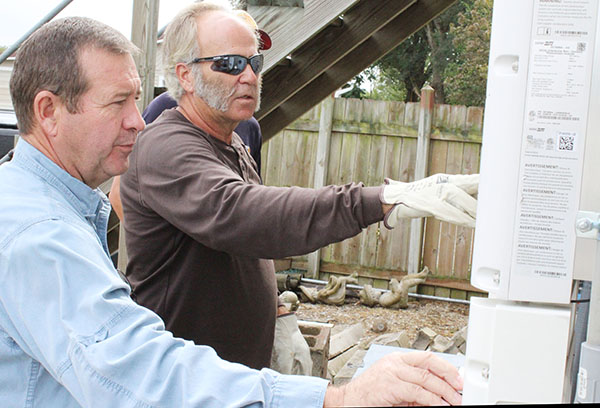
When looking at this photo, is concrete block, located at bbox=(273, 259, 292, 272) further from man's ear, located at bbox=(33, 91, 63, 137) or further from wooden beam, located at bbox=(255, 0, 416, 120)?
man's ear, located at bbox=(33, 91, 63, 137)

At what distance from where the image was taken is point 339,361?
16.5 feet

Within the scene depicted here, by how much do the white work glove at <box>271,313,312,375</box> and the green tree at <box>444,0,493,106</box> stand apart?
9.70 meters

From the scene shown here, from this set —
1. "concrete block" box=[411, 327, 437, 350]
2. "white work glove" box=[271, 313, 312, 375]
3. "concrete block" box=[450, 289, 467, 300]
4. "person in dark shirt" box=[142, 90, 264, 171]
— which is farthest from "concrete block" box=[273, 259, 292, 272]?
"white work glove" box=[271, 313, 312, 375]

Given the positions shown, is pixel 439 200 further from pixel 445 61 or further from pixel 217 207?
pixel 445 61

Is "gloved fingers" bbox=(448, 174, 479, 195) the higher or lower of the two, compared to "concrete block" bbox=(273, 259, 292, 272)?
higher

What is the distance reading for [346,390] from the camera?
1304 millimetres

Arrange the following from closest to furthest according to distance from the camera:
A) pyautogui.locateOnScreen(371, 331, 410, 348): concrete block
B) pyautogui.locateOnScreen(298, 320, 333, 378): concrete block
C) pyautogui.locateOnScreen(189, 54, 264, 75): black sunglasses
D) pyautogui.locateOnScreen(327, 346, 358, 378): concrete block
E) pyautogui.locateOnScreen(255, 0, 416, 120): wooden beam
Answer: pyautogui.locateOnScreen(189, 54, 264, 75): black sunglasses → pyautogui.locateOnScreen(298, 320, 333, 378): concrete block → pyautogui.locateOnScreen(255, 0, 416, 120): wooden beam → pyautogui.locateOnScreen(327, 346, 358, 378): concrete block → pyautogui.locateOnScreen(371, 331, 410, 348): concrete block

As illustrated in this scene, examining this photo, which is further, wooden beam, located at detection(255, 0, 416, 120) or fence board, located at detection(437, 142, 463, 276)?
fence board, located at detection(437, 142, 463, 276)

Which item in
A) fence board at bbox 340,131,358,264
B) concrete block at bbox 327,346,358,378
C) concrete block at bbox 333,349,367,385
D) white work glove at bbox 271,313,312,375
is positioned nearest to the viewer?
white work glove at bbox 271,313,312,375

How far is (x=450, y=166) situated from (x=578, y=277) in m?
6.42

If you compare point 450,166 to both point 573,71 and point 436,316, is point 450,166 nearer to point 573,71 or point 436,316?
point 436,316

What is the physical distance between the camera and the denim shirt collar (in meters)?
1.39

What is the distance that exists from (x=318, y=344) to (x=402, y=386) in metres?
2.65

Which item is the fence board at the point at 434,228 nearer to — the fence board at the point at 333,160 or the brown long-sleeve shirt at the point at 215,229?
the fence board at the point at 333,160
